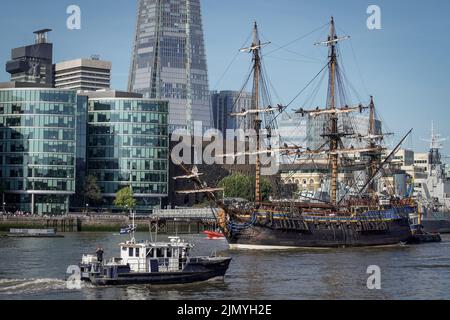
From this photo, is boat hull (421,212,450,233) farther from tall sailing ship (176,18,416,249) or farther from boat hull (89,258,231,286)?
boat hull (89,258,231,286)

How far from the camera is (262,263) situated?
8419cm

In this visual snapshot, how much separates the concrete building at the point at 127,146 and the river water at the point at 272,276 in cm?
7701

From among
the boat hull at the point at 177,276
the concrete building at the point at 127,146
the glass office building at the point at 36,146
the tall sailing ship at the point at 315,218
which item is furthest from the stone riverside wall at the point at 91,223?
the boat hull at the point at 177,276

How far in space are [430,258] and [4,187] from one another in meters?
97.0

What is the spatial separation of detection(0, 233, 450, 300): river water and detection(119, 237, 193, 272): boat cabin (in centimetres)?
158

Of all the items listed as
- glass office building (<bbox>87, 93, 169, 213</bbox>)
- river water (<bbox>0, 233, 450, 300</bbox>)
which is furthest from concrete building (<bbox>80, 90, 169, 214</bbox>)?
river water (<bbox>0, 233, 450, 300</bbox>)

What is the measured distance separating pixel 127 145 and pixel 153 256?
119575 millimetres

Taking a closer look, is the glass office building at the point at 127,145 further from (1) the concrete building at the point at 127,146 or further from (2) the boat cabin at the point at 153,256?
(2) the boat cabin at the point at 153,256

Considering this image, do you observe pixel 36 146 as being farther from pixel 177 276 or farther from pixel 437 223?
pixel 177 276

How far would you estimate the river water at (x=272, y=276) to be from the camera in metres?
60.5

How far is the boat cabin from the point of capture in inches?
2525

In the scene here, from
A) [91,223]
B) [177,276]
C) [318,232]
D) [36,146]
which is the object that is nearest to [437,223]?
[91,223]
